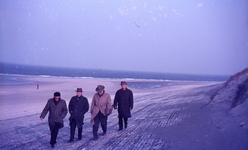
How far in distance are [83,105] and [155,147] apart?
7.81ft

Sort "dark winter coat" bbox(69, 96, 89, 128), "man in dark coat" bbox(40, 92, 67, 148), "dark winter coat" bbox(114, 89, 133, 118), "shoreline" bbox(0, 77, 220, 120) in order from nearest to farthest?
"man in dark coat" bbox(40, 92, 67, 148) → "dark winter coat" bbox(69, 96, 89, 128) → "dark winter coat" bbox(114, 89, 133, 118) → "shoreline" bbox(0, 77, 220, 120)

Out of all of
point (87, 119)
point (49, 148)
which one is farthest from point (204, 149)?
point (87, 119)

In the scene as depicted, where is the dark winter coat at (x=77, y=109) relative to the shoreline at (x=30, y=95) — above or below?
above

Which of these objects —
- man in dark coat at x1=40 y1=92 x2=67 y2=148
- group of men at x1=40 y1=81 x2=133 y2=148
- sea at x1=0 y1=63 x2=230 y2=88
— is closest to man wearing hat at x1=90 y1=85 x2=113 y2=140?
group of men at x1=40 y1=81 x2=133 y2=148

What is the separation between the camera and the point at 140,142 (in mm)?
5723

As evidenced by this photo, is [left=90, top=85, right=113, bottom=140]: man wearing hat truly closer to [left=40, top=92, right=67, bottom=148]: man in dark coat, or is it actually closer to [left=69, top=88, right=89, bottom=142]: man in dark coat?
[left=69, top=88, right=89, bottom=142]: man in dark coat

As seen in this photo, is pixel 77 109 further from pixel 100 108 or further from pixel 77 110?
pixel 100 108

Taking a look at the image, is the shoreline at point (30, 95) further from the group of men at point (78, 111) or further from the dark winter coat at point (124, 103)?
the dark winter coat at point (124, 103)

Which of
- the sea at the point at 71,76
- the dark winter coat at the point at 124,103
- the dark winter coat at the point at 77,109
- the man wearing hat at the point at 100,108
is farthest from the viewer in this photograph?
the sea at the point at 71,76

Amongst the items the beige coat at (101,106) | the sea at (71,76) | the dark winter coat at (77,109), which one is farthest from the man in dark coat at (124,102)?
the sea at (71,76)

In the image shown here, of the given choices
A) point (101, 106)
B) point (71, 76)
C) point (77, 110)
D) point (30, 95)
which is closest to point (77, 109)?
point (77, 110)

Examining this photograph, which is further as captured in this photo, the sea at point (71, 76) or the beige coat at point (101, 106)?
the sea at point (71, 76)

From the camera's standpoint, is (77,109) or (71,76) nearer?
(77,109)

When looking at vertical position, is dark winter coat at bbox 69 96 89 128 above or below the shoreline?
above
